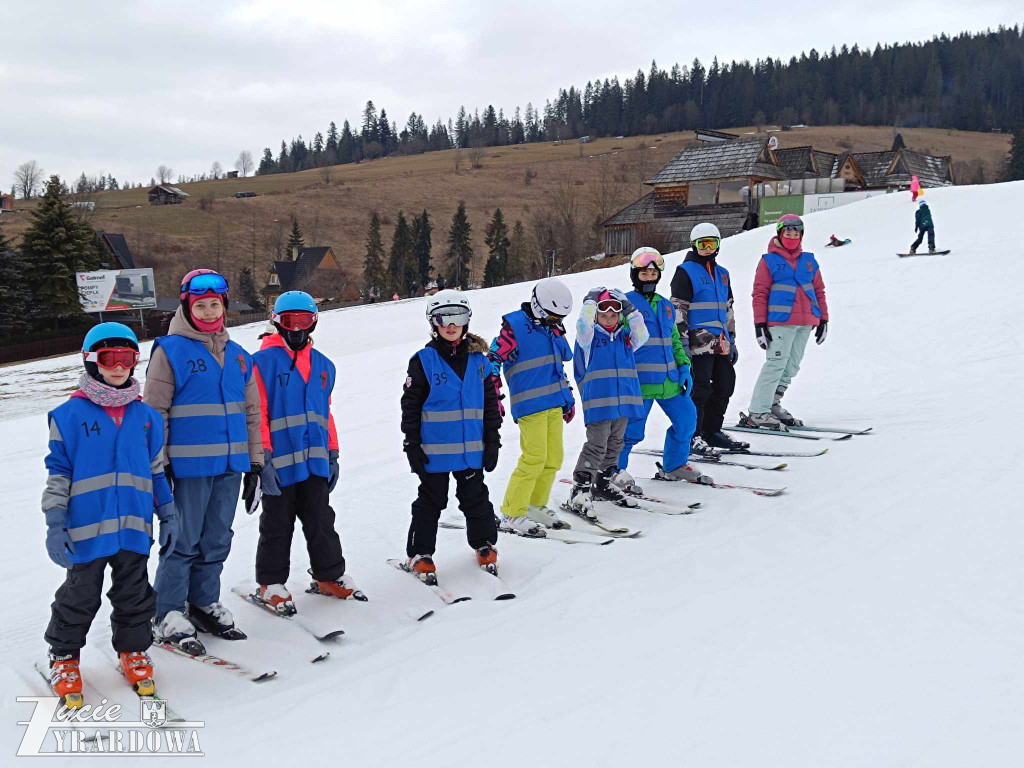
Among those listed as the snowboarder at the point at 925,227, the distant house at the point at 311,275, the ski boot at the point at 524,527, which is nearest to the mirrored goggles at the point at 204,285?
the ski boot at the point at 524,527

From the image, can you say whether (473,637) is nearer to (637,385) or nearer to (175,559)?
(175,559)

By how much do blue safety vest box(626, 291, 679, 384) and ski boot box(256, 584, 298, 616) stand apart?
11.3 feet

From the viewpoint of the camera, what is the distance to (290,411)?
4.84m

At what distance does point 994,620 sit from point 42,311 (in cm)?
4430

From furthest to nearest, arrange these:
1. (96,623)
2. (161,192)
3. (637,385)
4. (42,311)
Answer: (161,192) → (42,311) → (637,385) → (96,623)

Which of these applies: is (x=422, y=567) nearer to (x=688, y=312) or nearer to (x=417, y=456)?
(x=417, y=456)

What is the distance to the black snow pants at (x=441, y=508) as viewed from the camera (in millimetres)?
5336

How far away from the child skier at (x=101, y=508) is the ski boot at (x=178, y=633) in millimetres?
294

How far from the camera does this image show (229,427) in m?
4.46

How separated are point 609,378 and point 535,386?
2.56 feet

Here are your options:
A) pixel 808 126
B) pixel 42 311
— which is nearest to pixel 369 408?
pixel 42 311

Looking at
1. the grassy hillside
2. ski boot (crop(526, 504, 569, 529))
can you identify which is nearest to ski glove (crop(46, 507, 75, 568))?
ski boot (crop(526, 504, 569, 529))

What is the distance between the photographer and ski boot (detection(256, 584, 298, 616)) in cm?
483

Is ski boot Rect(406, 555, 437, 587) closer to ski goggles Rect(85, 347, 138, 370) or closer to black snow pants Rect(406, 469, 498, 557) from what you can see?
black snow pants Rect(406, 469, 498, 557)
